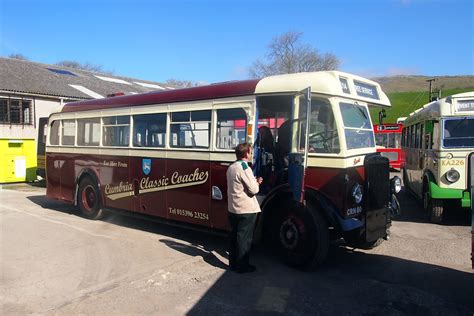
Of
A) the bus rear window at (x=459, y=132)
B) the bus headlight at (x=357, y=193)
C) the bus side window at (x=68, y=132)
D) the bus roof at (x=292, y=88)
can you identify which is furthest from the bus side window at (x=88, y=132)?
the bus rear window at (x=459, y=132)

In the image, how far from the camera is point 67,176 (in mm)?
10648

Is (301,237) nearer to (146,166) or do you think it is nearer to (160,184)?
(160,184)

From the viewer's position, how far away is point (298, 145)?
622 cm

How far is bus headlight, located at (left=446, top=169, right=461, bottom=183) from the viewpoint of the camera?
30.2 feet

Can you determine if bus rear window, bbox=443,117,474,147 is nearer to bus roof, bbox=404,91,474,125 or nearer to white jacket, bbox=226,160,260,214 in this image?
bus roof, bbox=404,91,474,125

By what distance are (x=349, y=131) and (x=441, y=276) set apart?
2.34 m

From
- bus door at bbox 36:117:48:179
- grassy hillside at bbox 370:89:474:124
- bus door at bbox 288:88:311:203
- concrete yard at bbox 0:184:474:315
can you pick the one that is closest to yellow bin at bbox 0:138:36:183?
bus door at bbox 36:117:48:179

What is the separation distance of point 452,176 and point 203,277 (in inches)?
243

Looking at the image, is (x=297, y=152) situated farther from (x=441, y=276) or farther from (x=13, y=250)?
(x=13, y=250)

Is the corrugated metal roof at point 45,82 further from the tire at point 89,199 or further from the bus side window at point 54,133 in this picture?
the tire at point 89,199

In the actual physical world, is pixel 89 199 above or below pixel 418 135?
below

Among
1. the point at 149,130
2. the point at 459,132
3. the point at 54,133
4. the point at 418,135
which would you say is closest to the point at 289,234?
the point at 149,130

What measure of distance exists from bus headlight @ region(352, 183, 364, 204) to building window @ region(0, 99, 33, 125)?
18576 millimetres

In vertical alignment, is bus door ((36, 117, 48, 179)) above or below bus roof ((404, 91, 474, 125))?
below
